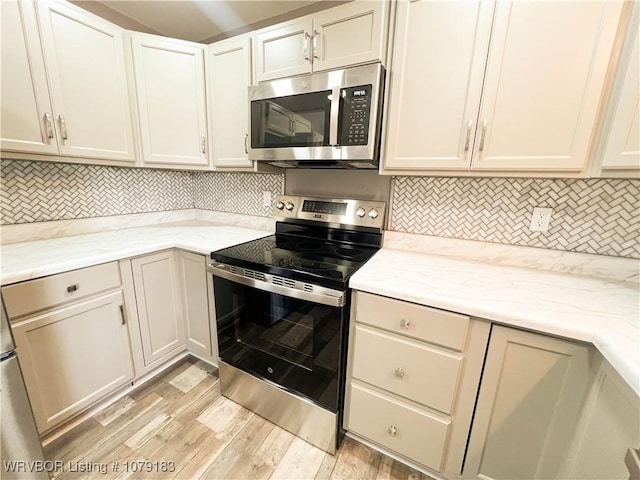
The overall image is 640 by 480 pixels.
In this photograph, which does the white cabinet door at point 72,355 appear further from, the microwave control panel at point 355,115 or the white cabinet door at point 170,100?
the microwave control panel at point 355,115

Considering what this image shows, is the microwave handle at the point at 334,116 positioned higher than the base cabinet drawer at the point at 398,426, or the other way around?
the microwave handle at the point at 334,116

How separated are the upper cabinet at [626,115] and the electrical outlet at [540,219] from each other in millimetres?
342

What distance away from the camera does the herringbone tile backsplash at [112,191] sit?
1511 mm

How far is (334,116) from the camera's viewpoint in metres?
1.26

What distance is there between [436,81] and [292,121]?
71 centimetres

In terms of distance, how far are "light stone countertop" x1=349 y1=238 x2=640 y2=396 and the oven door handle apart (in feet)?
0.31

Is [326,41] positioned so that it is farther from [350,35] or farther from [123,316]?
[123,316]

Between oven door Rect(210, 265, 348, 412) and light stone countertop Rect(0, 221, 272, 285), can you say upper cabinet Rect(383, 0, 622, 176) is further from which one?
light stone countertop Rect(0, 221, 272, 285)

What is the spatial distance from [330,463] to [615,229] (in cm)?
168

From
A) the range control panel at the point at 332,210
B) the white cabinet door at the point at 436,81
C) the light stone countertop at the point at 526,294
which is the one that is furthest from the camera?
the range control panel at the point at 332,210

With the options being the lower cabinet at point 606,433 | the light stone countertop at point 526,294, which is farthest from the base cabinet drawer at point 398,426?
the light stone countertop at point 526,294

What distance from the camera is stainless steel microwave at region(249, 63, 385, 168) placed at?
4.01 ft

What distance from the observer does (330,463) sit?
125cm

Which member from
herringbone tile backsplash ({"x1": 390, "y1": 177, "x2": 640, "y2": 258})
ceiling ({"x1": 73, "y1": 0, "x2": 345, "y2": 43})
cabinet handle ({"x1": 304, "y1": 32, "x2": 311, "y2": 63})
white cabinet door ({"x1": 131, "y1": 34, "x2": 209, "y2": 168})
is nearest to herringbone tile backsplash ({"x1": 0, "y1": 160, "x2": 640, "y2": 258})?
herringbone tile backsplash ({"x1": 390, "y1": 177, "x2": 640, "y2": 258})
